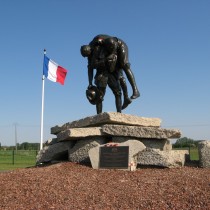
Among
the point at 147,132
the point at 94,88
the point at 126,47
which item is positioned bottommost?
the point at 147,132

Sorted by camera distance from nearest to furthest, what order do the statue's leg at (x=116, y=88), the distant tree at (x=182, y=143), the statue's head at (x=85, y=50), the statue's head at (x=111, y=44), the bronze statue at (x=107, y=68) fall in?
the statue's head at (x=111, y=44) → the bronze statue at (x=107, y=68) → the statue's head at (x=85, y=50) → the statue's leg at (x=116, y=88) → the distant tree at (x=182, y=143)

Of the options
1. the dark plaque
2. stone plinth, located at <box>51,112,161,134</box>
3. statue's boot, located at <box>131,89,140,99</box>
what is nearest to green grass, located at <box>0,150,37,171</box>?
stone plinth, located at <box>51,112,161,134</box>

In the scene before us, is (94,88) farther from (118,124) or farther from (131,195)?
(131,195)

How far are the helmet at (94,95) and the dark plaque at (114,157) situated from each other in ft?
6.41

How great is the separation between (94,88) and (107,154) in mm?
2262

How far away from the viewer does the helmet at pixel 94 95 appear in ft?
31.0

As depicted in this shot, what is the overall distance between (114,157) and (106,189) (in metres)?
1.84

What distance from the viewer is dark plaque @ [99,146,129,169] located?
25.2 ft

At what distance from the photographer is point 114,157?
307 inches

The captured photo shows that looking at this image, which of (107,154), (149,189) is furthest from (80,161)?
(149,189)

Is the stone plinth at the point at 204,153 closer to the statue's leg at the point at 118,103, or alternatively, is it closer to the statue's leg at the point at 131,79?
the statue's leg at the point at 131,79

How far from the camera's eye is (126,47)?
9.38 meters

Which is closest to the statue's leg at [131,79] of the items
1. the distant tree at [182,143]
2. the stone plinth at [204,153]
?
the stone plinth at [204,153]

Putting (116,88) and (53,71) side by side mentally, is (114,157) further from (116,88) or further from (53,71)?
(53,71)
